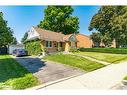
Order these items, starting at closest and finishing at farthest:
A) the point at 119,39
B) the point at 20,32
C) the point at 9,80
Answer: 1. the point at 9,80
2. the point at 20,32
3. the point at 119,39

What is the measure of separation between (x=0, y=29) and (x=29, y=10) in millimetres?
1492

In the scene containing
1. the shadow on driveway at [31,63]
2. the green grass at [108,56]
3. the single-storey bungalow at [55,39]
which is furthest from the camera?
the green grass at [108,56]

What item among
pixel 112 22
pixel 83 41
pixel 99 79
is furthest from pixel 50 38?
pixel 112 22

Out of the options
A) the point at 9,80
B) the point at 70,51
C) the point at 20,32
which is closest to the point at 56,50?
the point at 70,51

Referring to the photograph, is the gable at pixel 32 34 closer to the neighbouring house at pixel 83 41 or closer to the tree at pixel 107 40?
Result: the neighbouring house at pixel 83 41

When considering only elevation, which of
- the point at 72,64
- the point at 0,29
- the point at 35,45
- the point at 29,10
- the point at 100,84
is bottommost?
the point at 100,84

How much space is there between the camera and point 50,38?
9953 millimetres

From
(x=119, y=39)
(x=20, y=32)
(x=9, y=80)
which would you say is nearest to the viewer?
(x=9, y=80)

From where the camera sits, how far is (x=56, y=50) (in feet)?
33.2

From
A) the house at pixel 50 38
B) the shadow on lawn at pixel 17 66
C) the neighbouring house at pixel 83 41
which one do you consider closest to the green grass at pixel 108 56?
the neighbouring house at pixel 83 41

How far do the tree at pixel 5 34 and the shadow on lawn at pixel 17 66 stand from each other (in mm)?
643

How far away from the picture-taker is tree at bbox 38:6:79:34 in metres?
9.89

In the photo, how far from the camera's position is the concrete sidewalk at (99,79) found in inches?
359

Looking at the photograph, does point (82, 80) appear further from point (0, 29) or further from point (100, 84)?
point (0, 29)
